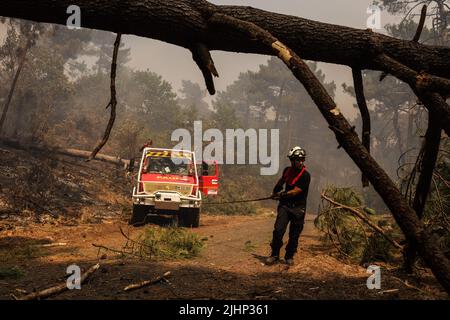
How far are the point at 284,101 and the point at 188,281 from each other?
55.4 meters

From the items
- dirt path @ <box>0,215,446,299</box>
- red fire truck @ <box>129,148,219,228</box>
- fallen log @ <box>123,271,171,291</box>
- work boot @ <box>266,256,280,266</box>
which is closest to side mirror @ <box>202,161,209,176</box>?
red fire truck @ <box>129,148,219,228</box>

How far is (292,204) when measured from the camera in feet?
20.8

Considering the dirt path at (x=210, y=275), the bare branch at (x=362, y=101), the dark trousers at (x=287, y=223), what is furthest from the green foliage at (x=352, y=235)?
the bare branch at (x=362, y=101)

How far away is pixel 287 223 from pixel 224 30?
3.89 m

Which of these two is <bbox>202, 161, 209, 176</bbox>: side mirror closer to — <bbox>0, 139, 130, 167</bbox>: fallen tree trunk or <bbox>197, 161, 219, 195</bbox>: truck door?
<bbox>197, 161, 219, 195</bbox>: truck door

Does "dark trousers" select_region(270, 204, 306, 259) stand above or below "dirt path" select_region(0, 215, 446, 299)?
above

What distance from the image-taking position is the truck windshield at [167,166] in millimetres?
11241

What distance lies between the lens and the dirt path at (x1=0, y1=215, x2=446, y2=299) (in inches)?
156

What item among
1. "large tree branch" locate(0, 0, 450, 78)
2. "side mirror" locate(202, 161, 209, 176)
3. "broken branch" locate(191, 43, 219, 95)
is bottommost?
"side mirror" locate(202, 161, 209, 176)

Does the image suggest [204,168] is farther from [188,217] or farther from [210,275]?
[210,275]

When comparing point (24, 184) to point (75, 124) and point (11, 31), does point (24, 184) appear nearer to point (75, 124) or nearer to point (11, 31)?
point (11, 31)

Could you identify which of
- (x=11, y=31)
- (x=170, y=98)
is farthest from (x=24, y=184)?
(x=170, y=98)

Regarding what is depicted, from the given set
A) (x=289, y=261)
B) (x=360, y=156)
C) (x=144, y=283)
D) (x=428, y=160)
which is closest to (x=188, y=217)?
(x=289, y=261)

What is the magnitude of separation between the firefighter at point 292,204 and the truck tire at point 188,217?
4.72 metres
